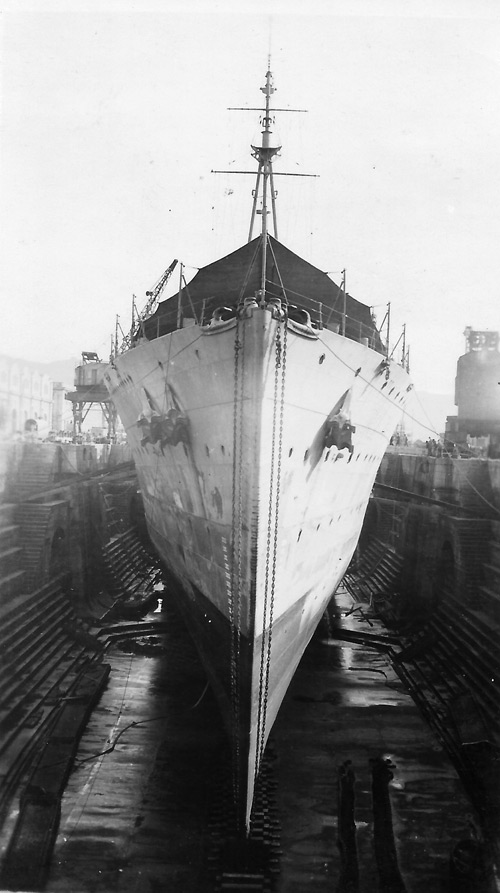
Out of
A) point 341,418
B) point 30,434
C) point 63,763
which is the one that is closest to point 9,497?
point 63,763

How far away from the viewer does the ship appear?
5.30m

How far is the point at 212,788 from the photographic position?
6.33 metres

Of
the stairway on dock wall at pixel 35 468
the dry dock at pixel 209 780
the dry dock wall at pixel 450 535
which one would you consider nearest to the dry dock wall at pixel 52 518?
the stairway on dock wall at pixel 35 468

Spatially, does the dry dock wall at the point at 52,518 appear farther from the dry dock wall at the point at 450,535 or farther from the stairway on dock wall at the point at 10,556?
the dry dock wall at the point at 450,535

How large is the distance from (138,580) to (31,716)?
27.0 ft

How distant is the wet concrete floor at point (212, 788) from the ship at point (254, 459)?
2.42ft

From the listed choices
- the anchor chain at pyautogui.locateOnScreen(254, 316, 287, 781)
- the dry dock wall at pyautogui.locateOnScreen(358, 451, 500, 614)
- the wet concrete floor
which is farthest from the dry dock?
the dry dock wall at pyautogui.locateOnScreen(358, 451, 500, 614)

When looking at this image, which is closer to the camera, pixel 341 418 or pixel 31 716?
pixel 341 418

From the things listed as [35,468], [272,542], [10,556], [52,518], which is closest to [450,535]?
[272,542]

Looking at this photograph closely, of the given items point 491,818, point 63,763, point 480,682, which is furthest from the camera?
point 480,682

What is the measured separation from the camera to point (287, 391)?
214 inches

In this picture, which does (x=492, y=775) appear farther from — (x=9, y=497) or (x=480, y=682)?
(x=9, y=497)

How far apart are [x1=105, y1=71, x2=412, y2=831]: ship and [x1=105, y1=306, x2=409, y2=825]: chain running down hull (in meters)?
0.02

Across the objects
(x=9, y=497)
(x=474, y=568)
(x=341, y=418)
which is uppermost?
(x=341, y=418)
